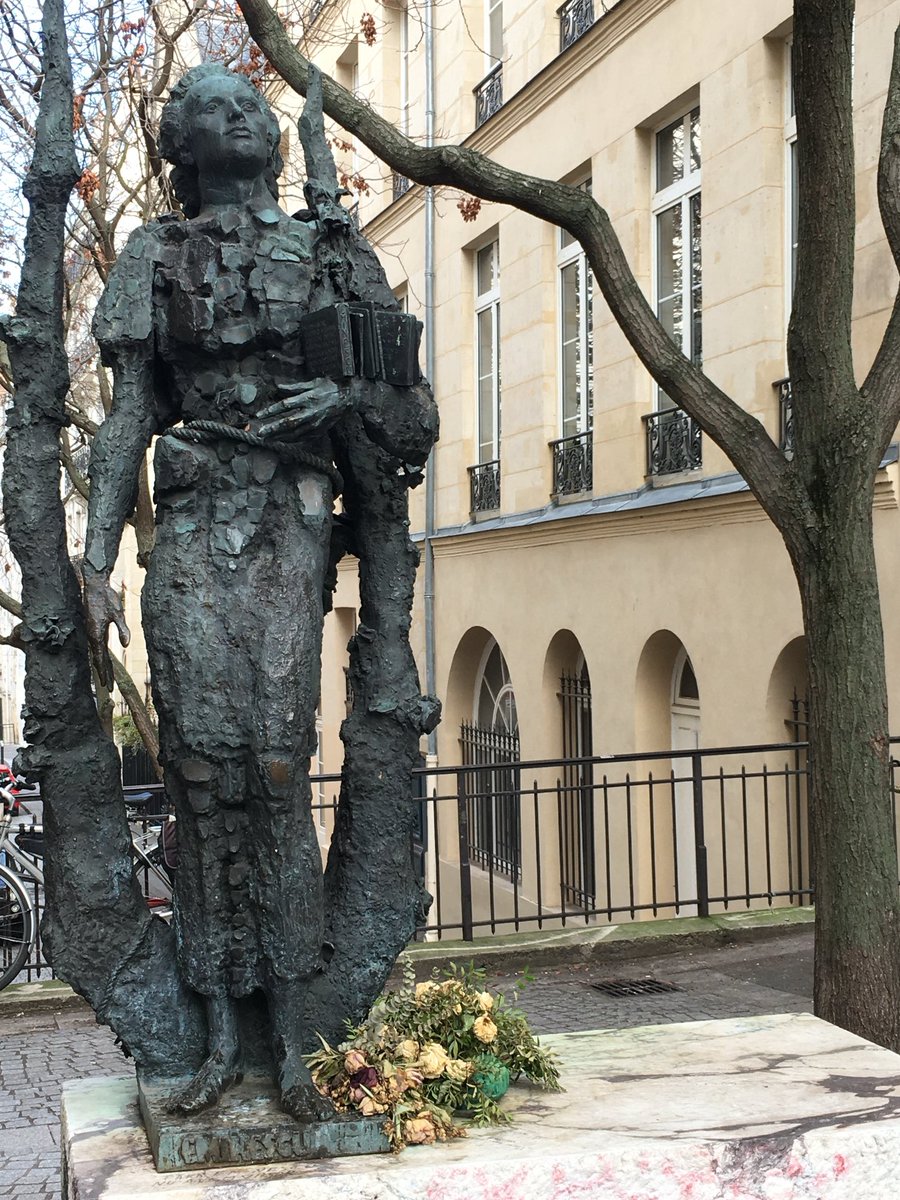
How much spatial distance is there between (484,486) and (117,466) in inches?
545

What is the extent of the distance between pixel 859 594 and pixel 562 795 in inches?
350

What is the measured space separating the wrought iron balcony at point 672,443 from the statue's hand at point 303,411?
9.34 meters

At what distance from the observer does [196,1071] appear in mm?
4176

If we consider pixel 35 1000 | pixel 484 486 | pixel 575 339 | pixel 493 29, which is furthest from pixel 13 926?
pixel 493 29

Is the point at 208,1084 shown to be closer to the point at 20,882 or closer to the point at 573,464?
the point at 20,882

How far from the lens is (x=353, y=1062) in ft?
13.0

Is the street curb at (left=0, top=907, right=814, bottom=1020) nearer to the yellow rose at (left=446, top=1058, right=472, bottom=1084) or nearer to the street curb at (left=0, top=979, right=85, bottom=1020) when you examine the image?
the street curb at (left=0, top=979, right=85, bottom=1020)

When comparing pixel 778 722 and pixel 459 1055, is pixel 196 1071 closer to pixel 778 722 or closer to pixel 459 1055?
pixel 459 1055

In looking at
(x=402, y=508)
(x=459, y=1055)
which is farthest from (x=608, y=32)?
(x=459, y=1055)

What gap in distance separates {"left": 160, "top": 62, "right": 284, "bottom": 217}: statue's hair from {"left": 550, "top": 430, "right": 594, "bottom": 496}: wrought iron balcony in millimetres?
10998

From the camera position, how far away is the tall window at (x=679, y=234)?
13.6 metres

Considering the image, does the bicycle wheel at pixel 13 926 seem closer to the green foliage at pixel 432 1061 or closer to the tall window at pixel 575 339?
the green foliage at pixel 432 1061

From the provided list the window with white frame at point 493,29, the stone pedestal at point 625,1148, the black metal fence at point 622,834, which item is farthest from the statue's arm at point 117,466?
the window with white frame at point 493,29

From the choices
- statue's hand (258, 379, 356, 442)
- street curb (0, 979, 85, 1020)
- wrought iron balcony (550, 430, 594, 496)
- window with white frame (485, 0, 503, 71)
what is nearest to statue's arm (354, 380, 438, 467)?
statue's hand (258, 379, 356, 442)
